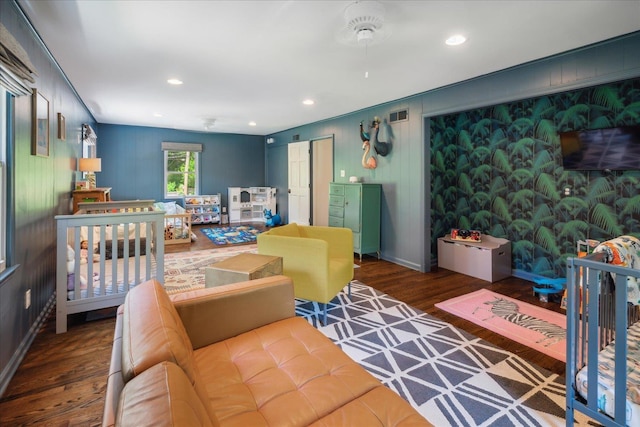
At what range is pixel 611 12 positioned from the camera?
225 centimetres

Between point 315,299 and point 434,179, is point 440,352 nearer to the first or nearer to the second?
point 315,299

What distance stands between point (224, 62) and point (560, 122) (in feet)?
12.7

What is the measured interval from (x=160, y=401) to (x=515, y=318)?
3.18 meters

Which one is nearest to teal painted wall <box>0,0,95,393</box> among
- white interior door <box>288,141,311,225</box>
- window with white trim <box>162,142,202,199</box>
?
white interior door <box>288,141,311,225</box>

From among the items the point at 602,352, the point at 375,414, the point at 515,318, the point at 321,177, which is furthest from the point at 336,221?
the point at 375,414

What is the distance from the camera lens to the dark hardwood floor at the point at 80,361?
67.6 inches

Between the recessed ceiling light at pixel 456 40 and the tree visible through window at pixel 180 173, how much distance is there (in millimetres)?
7198

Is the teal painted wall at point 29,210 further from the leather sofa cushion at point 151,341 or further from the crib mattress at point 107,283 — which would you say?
the leather sofa cushion at point 151,341

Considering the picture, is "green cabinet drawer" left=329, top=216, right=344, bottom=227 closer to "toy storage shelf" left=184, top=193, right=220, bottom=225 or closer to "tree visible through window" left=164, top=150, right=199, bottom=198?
"toy storage shelf" left=184, top=193, right=220, bottom=225

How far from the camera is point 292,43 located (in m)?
2.77

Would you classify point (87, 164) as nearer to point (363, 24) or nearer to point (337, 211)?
point (337, 211)

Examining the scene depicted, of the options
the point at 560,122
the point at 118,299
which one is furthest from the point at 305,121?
the point at 118,299

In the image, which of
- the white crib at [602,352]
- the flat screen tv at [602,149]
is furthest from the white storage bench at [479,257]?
the white crib at [602,352]

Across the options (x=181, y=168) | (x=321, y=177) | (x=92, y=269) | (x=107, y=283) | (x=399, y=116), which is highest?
(x=399, y=116)
